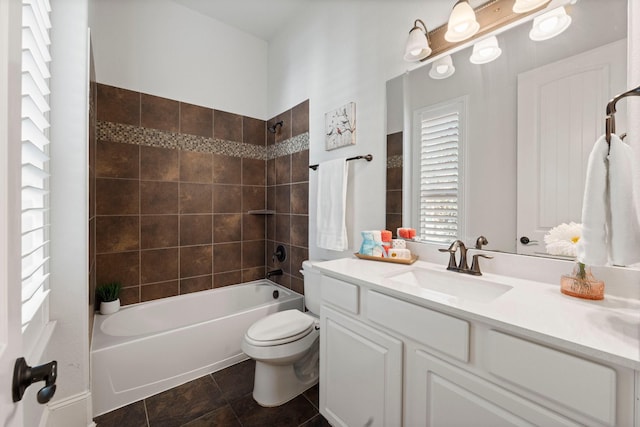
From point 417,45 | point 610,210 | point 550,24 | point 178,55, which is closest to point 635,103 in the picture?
point 610,210

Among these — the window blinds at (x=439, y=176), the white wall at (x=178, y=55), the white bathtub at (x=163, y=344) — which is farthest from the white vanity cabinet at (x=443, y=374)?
the white wall at (x=178, y=55)

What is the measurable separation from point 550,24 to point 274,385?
2233 mm

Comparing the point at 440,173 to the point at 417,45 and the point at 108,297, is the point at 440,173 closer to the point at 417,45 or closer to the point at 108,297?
the point at 417,45

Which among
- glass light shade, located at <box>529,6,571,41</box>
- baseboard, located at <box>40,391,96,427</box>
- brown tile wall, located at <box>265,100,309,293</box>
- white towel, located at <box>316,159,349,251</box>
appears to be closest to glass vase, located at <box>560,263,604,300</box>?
glass light shade, located at <box>529,6,571,41</box>

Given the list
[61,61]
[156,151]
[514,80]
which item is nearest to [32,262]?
[61,61]

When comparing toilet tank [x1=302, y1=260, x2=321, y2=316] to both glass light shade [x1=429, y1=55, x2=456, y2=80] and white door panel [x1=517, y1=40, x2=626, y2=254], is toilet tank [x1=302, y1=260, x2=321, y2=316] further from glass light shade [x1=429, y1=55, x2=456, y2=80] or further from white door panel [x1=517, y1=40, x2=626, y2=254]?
glass light shade [x1=429, y1=55, x2=456, y2=80]

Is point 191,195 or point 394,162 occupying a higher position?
point 394,162

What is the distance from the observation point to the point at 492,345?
769mm

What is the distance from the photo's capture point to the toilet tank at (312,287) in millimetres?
1958

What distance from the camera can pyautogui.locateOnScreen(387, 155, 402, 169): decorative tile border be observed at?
162 cm

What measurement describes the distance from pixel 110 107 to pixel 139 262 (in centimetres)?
124

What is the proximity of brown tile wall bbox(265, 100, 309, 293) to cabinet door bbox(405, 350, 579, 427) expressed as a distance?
1.47m

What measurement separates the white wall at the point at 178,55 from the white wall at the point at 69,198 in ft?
2.50

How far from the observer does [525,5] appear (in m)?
1.12
